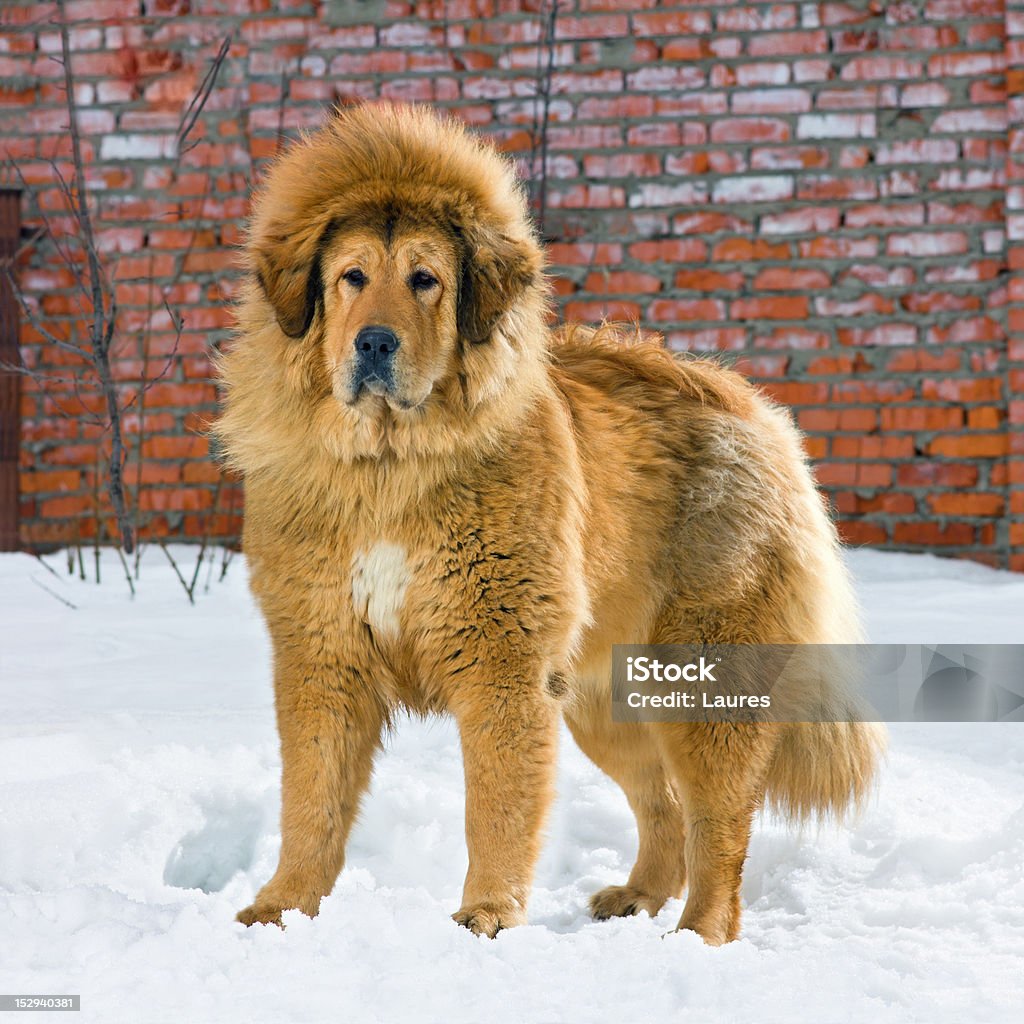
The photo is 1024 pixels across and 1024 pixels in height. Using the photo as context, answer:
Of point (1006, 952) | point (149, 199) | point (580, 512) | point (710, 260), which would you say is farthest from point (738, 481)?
point (149, 199)

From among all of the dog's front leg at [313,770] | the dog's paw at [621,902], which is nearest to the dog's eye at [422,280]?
the dog's front leg at [313,770]

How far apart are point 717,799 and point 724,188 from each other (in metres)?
3.70

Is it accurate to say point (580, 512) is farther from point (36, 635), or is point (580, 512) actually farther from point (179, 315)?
point (179, 315)

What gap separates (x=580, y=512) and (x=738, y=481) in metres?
0.55

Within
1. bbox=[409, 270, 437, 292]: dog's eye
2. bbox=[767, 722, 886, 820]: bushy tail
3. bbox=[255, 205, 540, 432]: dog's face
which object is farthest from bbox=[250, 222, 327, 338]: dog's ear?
bbox=[767, 722, 886, 820]: bushy tail

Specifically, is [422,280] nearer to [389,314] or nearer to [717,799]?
[389,314]

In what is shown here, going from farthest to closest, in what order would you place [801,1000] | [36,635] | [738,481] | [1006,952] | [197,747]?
1. [36,635]
2. [197,747]
3. [738,481]
4. [1006,952]
5. [801,1000]

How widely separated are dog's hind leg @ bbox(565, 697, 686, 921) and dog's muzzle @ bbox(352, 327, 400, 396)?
1.17 m

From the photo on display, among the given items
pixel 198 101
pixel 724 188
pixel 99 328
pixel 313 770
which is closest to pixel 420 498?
pixel 313 770

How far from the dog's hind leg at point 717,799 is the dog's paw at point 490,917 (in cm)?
61

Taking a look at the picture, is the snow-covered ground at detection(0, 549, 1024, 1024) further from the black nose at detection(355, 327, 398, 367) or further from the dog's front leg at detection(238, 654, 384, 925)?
the black nose at detection(355, 327, 398, 367)

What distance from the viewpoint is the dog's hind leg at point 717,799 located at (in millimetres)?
3111

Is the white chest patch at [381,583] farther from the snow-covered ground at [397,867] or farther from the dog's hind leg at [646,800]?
the dog's hind leg at [646,800]

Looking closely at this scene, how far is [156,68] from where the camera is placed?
254 inches
